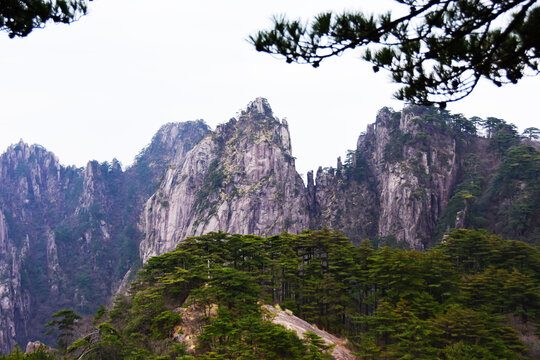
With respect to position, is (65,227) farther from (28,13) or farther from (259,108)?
(28,13)

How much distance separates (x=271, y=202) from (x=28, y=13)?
65.1 m

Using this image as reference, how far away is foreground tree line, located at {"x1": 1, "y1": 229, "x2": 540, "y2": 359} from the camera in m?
17.5

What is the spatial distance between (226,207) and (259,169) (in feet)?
34.0

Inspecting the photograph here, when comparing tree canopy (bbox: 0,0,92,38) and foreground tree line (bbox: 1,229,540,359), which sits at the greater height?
tree canopy (bbox: 0,0,92,38)

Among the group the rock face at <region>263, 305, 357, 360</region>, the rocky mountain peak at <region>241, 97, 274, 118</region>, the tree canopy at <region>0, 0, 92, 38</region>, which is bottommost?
the rock face at <region>263, 305, 357, 360</region>

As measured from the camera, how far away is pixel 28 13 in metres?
6.54


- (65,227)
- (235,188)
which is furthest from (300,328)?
(65,227)

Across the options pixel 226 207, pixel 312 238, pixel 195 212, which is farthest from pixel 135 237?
pixel 312 238

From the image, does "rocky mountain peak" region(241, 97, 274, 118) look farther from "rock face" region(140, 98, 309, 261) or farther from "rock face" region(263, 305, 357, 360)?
"rock face" region(263, 305, 357, 360)

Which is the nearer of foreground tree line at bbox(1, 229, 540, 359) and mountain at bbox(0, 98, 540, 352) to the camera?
foreground tree line at bbox(1, 229, 540, 359)

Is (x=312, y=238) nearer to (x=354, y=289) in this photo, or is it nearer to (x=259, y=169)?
(x=354, y=289)

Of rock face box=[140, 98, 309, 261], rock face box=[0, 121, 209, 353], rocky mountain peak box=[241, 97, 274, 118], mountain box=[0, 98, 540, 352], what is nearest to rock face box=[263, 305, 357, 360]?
mountain box=[0, 98, 540, 352]

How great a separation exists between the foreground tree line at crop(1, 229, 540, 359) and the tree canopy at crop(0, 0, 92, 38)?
44.0 feet

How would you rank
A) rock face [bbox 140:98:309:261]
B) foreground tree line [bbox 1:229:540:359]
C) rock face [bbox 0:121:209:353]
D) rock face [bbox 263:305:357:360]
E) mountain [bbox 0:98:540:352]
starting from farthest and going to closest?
rock face [bbox 0:121:209:353] → rock face [bbox 140:98:309:261] → mountain [bbox 0:98:540:352] → rock face [bbox 263:305:357:360] → foreground tree line [bbox 1:229:540:359]
